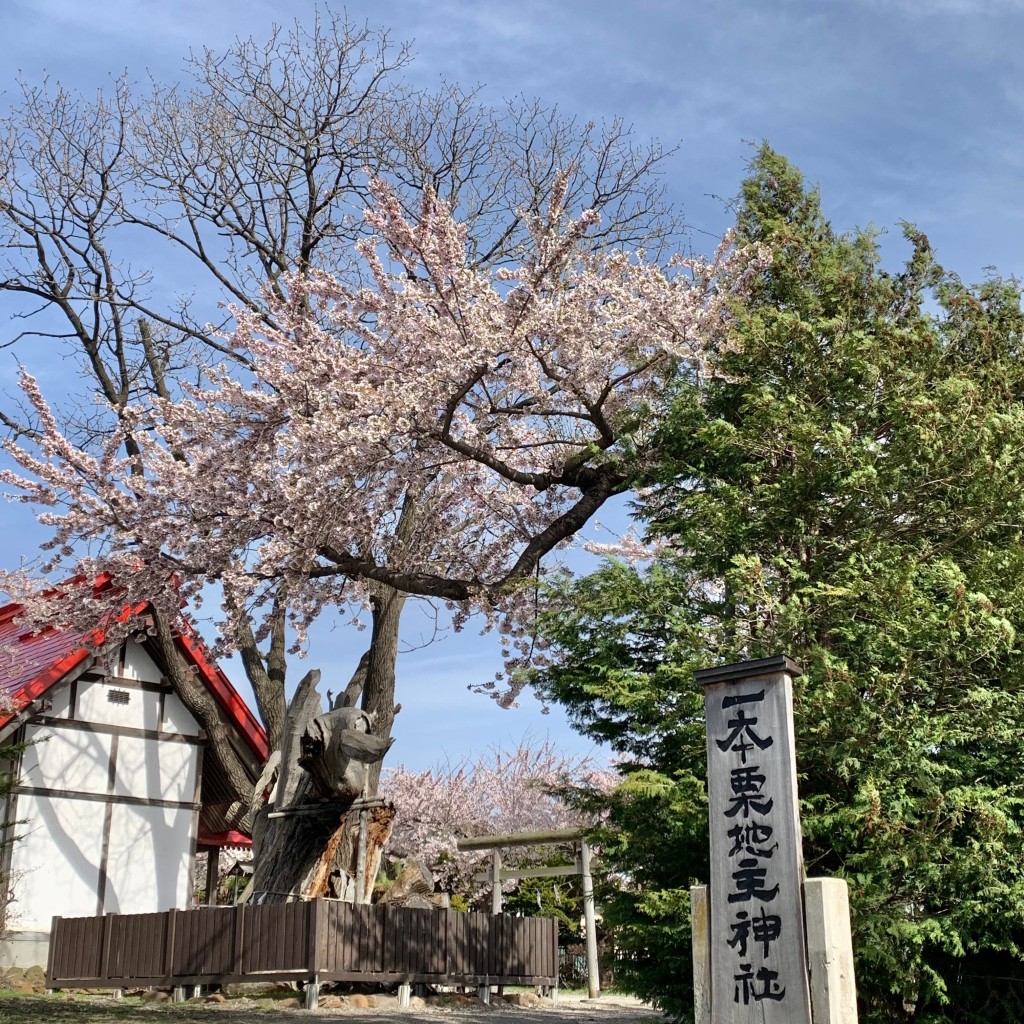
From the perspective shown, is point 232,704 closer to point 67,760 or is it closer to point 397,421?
point 67,760

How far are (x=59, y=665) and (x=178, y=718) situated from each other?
2.44 metres

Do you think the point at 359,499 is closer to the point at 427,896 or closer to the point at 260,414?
the point at 260,414

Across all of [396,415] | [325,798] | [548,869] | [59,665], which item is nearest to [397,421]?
[396,415]

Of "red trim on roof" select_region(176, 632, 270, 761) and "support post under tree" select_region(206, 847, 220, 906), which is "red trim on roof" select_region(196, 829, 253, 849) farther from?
"red trim on roof" select_region(176, 632, 270, 761)

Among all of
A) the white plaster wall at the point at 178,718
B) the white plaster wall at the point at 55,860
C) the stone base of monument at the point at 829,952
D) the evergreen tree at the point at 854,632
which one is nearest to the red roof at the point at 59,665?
the white plaster wall at the point at 178,718

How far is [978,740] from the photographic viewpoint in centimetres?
987

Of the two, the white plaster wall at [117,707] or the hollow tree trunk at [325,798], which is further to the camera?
the white plaster wall at [117,707]

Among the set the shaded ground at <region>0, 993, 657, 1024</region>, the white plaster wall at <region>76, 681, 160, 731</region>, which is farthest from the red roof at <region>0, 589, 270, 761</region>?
the shaded ground at <region>0, 993, 657, 1024</region>

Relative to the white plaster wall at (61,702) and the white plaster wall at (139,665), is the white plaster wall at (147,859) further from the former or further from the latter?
the white plaster wall at (139,665)

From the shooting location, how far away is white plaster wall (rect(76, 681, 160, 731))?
16812 millimetres

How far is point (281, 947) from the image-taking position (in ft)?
41.6

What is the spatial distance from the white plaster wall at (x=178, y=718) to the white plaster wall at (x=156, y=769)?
0.72 ft

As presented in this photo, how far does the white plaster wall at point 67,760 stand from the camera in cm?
1602

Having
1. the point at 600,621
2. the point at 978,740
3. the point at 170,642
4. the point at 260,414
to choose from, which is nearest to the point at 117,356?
the point at 170,642
